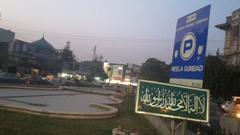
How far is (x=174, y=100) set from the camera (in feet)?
22.4

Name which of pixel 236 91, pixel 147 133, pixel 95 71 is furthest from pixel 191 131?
pixel 95 71

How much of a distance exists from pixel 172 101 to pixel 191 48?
54.3 inches

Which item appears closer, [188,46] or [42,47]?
[188,46]

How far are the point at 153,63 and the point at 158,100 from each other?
272 ft

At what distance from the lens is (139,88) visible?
672 cm

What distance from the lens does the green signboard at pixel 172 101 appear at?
22.0 ft

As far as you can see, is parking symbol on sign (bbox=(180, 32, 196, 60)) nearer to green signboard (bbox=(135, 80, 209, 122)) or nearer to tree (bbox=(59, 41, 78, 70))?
green signboard (bbox=(135, 80, 209, 122))

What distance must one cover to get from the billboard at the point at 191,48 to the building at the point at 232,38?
38.2 metres

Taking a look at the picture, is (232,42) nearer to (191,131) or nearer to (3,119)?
(191,131)

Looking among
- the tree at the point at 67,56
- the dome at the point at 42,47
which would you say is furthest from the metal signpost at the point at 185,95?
the tree at the point at 67,56

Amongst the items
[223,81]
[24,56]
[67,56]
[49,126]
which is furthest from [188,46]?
[67,56]

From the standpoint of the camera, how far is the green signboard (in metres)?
6.71

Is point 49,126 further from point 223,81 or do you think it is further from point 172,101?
point 223,81

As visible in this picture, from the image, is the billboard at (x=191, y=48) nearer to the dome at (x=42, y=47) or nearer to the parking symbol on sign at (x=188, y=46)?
the parking symbol on sign at (x=188, y=46)
